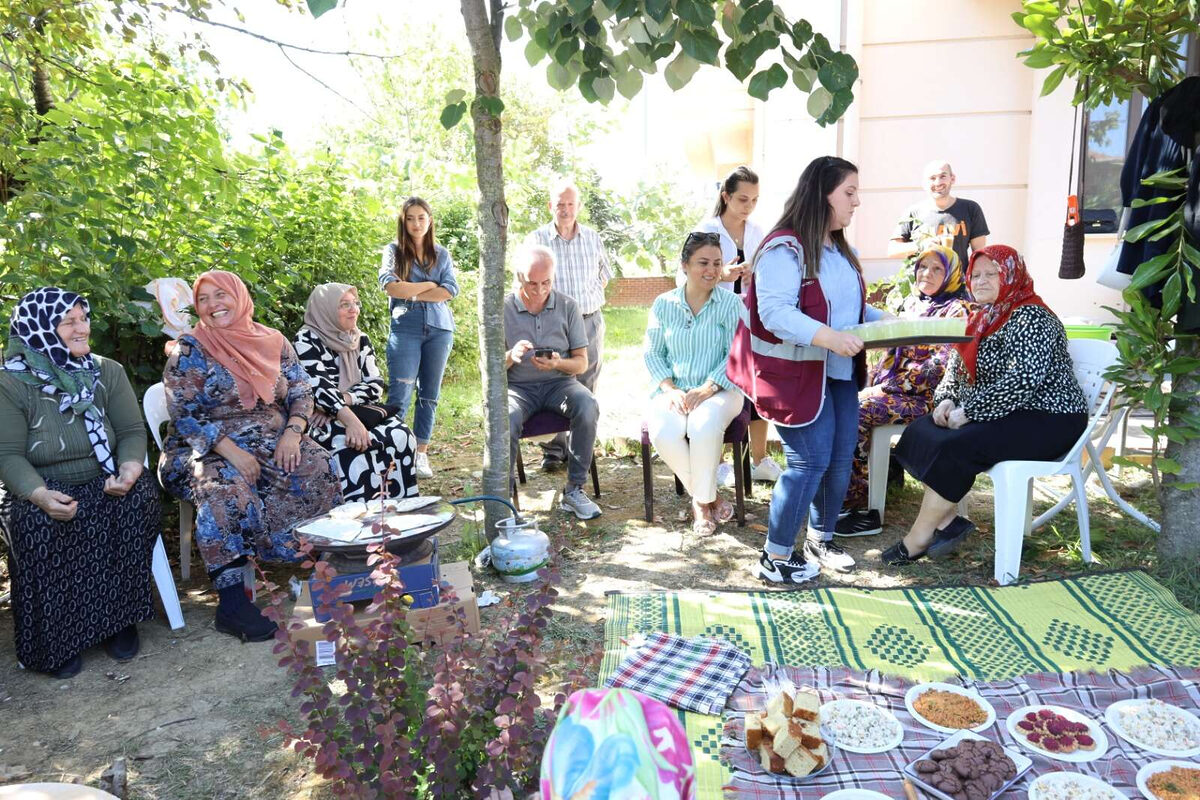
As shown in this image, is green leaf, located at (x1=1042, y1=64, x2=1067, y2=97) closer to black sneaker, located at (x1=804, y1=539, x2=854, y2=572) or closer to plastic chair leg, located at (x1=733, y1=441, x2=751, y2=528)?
plastic chair leg, located at (x1=733, y1=441, x2=751, y2=528)

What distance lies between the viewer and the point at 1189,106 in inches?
129

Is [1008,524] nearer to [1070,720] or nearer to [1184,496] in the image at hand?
[1184,496]

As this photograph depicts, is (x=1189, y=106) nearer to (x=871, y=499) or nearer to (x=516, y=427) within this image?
(x=871, y=499)

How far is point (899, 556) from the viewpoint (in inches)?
158

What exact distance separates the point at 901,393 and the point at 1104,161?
364 cm

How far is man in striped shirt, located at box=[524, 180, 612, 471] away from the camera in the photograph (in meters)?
5.49

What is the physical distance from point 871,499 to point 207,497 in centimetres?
335

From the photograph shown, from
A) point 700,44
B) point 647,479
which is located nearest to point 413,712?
point 700,44

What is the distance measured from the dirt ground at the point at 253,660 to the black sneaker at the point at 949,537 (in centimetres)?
7

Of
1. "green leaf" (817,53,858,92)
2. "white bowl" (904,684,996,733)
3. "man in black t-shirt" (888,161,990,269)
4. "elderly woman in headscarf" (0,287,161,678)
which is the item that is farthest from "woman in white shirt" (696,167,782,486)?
"elderly woman in headscarf" (0,287,161,678)

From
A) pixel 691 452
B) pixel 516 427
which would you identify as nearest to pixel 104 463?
pixel 516 427

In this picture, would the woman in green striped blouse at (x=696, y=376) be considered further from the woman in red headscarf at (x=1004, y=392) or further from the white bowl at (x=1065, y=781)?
the white bowl at (x=1065, y=781)

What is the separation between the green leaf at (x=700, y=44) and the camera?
8.11 feet

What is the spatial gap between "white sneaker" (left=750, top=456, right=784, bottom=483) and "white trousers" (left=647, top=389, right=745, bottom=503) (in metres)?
0.86
